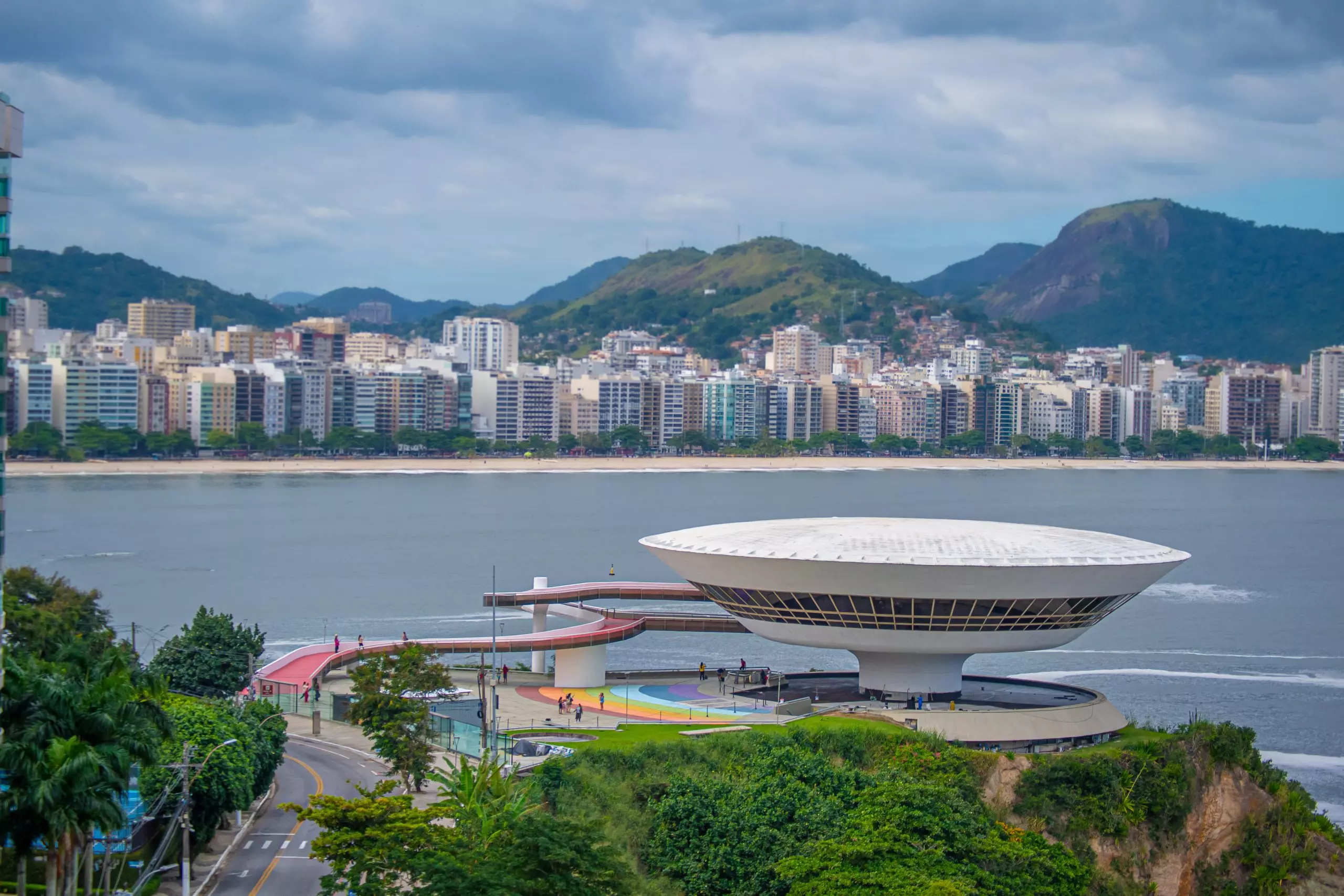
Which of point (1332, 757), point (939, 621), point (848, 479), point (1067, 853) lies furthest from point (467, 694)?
point (848, 479)

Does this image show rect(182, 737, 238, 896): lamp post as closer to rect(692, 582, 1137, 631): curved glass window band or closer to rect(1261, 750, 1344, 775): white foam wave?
rect(692, 582, 1137, 631): curved glass window band

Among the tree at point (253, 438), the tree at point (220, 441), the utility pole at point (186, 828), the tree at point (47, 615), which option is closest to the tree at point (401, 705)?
the utility pole at point (186, 828)

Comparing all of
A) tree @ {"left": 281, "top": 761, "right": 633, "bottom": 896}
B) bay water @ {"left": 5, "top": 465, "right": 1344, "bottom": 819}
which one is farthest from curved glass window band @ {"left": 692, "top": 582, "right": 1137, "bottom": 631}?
tree @ {"left": 281, "top": 761, "right": 633, "bottom": 896}

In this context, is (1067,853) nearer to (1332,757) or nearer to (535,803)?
(535,803)

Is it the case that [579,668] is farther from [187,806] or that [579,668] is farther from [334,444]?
[334,444]

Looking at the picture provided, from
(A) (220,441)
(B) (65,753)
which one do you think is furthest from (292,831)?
(A) (220,441)

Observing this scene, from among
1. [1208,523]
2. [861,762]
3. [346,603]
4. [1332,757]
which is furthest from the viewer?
[1208,523]
